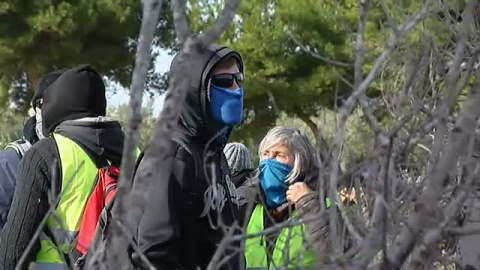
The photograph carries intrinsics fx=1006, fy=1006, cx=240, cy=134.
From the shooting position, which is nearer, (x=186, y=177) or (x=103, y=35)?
(x=186, y=177)

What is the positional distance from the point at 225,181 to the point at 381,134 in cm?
148

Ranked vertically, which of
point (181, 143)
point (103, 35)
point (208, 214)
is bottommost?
point (208, 214)

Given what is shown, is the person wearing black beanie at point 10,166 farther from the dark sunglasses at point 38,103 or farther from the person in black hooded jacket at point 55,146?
the person in black hooded jacket at point 55,146

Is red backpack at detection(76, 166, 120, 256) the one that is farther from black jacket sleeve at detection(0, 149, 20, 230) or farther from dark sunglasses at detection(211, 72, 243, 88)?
black jacket sleeve at detection(0, 149, 20, 230)

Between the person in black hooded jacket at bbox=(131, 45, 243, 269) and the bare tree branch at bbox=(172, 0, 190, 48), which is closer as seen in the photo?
the bare tree branch at bbox=(172, 0, 190, 48)

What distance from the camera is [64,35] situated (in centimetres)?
1523

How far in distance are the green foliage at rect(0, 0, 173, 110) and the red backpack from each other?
1121cm

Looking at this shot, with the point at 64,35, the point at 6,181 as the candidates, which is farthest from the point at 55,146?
the point at 64,35

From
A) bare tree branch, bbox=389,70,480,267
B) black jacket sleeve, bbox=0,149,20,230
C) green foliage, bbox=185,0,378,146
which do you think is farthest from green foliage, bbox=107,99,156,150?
green foliage, bbox=185,0,378,146

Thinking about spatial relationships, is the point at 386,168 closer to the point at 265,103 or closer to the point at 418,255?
the point at 418,255

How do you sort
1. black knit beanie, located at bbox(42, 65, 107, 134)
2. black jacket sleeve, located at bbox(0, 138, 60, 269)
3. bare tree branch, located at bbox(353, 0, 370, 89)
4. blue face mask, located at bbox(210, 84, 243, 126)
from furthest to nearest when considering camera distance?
1. black knit beanie, located at bbox(42, 65, 107, 134)
2. black jacket sleeve, located at bbox(0, 138, 60, 269)
3. blue face mask, located at bbox(210, 84, 243, 126)
4. bare tree branch, located at bbox(353, 0, 370, 89)

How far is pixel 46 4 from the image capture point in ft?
50.1

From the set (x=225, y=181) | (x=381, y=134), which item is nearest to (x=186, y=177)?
(x=225, y=181)

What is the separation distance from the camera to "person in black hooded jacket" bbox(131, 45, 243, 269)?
262 cm
